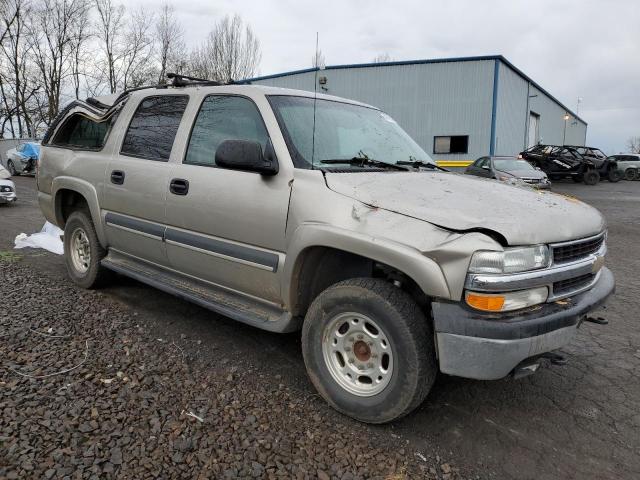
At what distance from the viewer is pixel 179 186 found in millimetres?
3607

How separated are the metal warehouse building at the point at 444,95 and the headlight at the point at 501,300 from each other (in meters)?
20.7

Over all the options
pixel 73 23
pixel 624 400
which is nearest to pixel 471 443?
pixel 624 400

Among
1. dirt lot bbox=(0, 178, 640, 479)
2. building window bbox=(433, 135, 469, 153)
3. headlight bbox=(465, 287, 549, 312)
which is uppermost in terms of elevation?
building window bbox=(433, 135, 469, 153)

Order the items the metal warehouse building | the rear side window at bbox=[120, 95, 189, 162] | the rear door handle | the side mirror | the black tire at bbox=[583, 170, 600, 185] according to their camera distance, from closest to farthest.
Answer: the side mirror → the rear side window at bbox=[120, 95, 189, 162] → the rear door handle → the metal warehouse building → the black tire at bbox=[583, 170, 600, 185]

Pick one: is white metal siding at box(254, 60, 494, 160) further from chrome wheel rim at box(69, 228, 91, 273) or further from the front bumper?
the front bumper

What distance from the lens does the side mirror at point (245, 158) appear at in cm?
293

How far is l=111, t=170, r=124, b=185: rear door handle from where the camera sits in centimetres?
417

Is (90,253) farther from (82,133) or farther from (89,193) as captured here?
(82,133)

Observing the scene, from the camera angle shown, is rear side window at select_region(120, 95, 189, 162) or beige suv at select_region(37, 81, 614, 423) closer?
beige suv at select_region(37, 81, 614, 423)

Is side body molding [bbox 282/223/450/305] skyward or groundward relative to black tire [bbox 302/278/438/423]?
skyward

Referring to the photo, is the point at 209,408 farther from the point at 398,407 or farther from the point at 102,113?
the point at 102,113

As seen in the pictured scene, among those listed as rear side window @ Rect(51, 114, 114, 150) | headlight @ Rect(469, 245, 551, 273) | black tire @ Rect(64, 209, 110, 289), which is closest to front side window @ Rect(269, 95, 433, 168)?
headlight @ Rect(469, 245, 551, 273)

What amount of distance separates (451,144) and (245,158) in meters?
22.5

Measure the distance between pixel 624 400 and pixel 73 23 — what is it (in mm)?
45153
